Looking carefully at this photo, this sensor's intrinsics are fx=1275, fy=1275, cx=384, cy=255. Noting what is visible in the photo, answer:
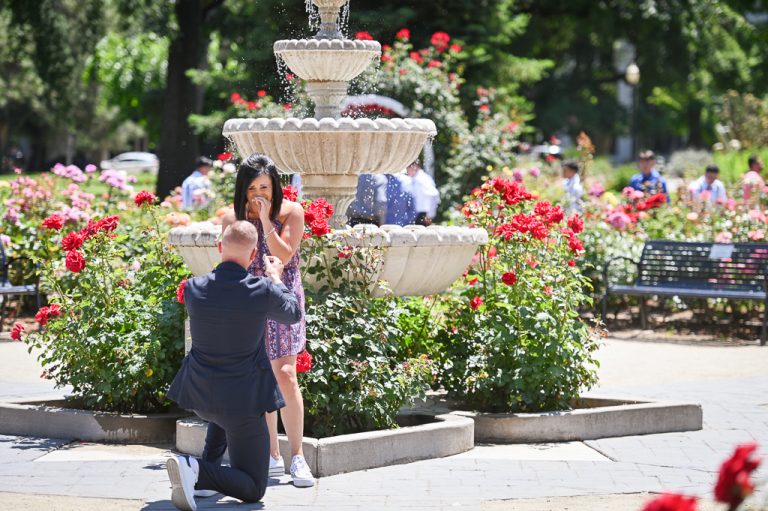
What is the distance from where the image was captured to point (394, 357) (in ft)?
24.3

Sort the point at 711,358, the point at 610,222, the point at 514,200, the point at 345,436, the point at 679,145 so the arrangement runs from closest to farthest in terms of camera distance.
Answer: the point at 345,436 < the point at 514,200 < the point at 711,358 < the point at 610,222 < the point at 679,145

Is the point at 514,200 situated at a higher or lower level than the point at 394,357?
higher

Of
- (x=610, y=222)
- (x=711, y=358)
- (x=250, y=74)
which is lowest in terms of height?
(x=711, y=358)

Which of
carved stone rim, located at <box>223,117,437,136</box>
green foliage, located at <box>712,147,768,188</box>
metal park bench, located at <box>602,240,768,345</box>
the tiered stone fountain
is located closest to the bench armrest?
metal park bench, located at <box>602,240,768,345</box>

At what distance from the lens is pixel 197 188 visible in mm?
13805

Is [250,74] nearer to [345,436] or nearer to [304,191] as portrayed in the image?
[304,191]

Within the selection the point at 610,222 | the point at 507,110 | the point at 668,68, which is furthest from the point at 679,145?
the point at 610,222

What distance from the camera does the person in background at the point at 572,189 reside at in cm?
1446

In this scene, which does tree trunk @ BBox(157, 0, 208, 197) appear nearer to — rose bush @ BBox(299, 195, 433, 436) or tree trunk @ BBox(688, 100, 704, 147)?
rose bush @ BBox(299, 195, 433, 436)

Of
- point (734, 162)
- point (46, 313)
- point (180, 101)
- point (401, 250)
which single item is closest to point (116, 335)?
point (46, 313)

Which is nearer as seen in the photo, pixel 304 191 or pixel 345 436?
pixel 345 436

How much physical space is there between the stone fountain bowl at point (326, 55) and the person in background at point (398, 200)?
3.98 metres

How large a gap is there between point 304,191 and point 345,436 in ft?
7.39

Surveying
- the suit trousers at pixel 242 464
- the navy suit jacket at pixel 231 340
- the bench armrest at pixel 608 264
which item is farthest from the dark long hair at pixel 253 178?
the bench armrest at pixel 608 264
